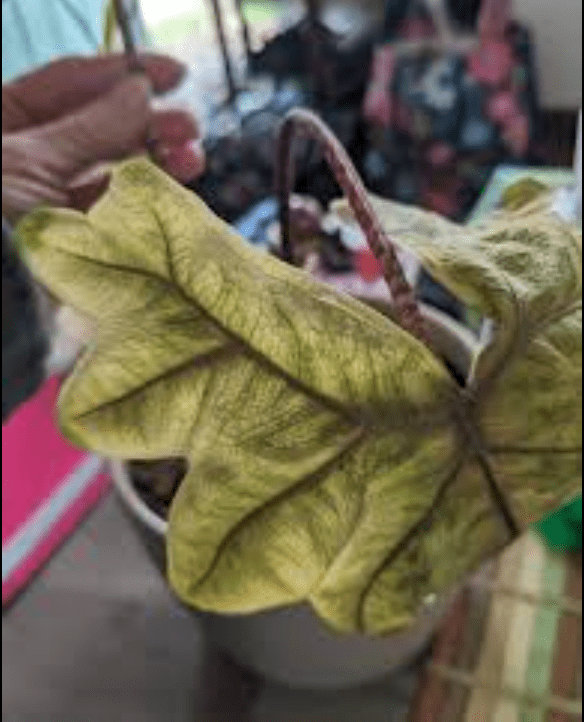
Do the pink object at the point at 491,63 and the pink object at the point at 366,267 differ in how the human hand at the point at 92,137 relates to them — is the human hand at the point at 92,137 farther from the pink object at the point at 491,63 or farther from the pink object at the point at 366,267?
the pink object at the point at 491,63

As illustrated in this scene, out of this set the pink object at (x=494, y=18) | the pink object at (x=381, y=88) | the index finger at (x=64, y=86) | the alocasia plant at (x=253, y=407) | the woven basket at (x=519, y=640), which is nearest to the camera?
the alocasia plant at (x=253, y=407)

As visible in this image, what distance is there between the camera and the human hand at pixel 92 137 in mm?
542

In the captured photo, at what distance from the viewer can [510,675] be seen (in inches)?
20.0

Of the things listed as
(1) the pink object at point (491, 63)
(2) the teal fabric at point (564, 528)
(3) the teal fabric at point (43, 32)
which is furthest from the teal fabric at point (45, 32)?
(1) the pink object at point (491, 63)

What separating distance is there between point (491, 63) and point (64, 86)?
64 centimetres

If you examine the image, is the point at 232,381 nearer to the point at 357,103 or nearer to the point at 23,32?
the point at 23,32

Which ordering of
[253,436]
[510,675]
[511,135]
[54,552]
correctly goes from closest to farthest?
[253,436] → [510,675] → [54,552] → [511,135]

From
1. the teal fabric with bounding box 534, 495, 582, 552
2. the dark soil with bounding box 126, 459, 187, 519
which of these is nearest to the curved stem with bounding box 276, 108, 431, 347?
the dark soil with bounding box 126, 459, 187, 519

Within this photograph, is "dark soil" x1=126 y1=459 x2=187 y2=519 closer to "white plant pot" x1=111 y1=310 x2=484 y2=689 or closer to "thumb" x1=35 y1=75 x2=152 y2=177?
"white plant pot" x1=111 y1=310 x2=484 y2=689

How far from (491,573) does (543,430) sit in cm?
27

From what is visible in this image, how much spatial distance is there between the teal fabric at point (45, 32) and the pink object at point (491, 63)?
530mm

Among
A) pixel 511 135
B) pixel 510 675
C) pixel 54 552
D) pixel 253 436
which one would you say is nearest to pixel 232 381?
pixel 253 436

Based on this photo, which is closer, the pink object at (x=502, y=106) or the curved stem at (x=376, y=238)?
the curved stem at (x=376, y=238)

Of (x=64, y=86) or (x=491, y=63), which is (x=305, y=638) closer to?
(x=64, y=86)
